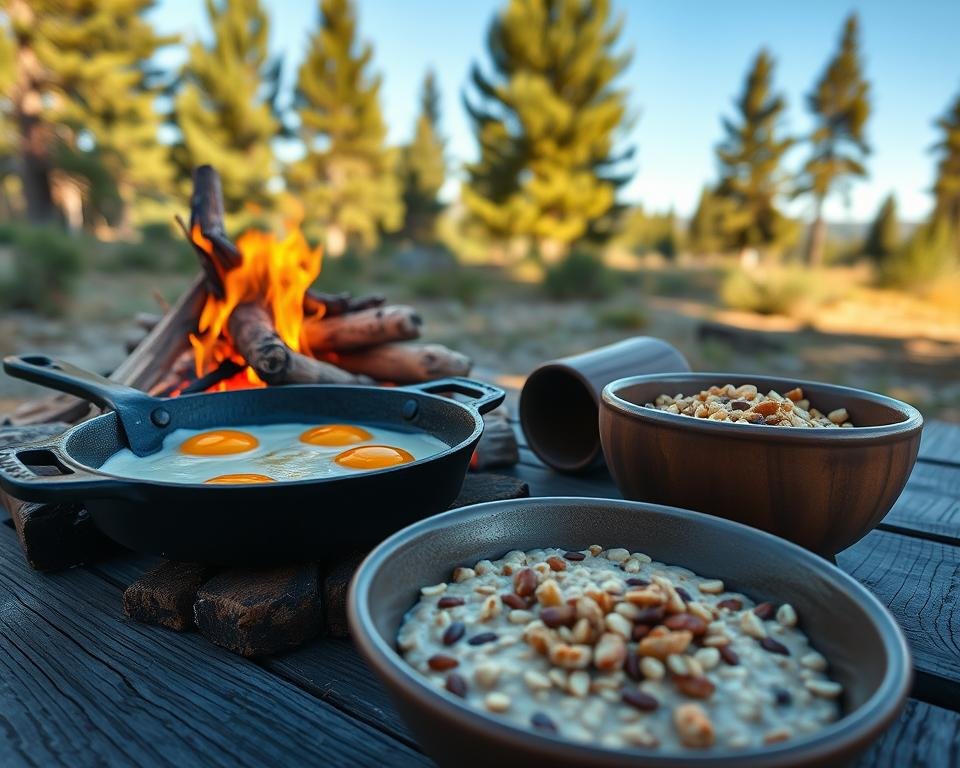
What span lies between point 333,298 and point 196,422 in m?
Result: 0.98

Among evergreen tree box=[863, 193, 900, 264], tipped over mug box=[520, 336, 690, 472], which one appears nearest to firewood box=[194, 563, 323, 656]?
tipped over mug box=[520, 336, 690, 472]

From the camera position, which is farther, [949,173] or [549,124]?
[949,173]

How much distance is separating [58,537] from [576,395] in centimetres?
122

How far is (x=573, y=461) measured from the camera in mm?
1675

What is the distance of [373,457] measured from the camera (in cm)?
A: 130

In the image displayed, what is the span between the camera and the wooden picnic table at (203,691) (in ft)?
2.57

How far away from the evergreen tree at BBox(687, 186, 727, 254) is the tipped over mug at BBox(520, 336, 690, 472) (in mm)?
25314

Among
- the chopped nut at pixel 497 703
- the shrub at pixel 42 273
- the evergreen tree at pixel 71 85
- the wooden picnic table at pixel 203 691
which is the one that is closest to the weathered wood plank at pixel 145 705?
the wooden picnic table at pixel 203 691

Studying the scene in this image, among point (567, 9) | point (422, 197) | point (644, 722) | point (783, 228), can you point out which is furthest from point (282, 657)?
point (783, 228)

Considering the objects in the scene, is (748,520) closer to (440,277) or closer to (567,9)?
(440,277)

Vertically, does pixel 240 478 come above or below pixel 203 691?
above

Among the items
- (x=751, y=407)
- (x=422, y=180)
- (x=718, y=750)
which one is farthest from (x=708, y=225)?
(x=718, y=750)

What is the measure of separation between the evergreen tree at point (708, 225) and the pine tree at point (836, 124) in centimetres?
306

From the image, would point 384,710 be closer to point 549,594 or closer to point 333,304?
point 549,594
